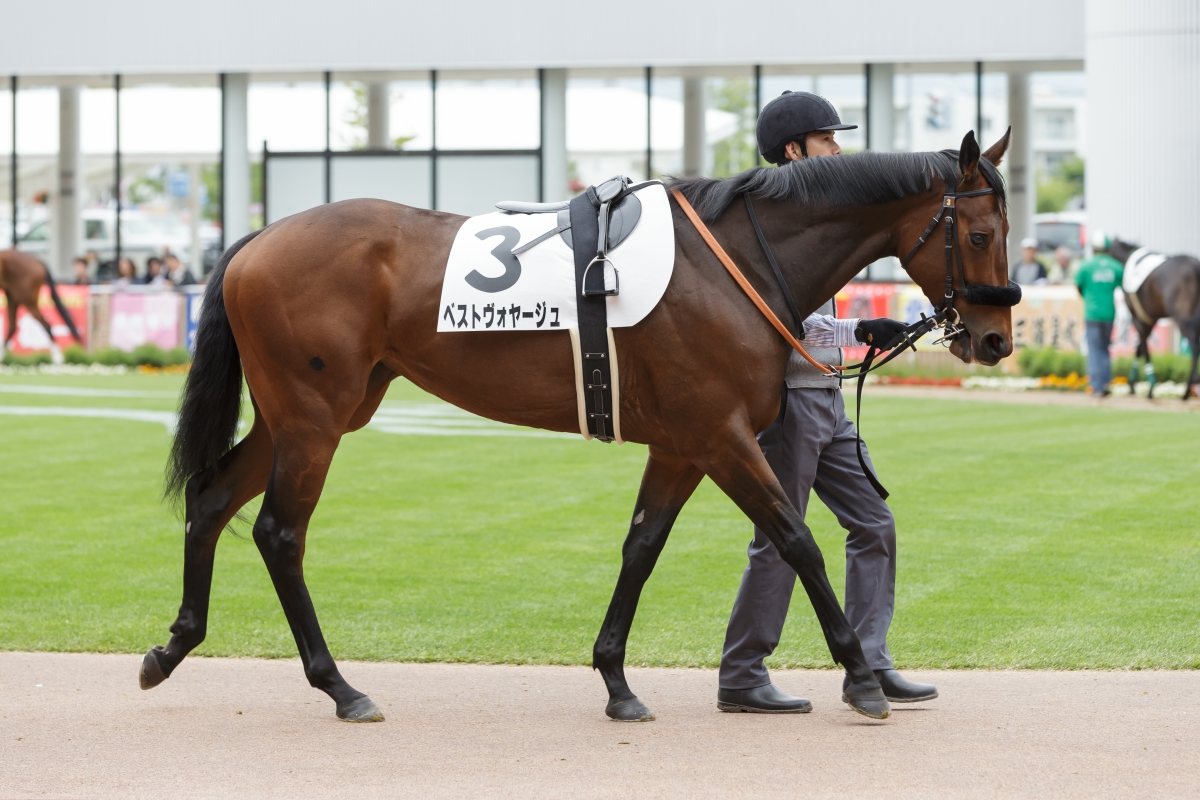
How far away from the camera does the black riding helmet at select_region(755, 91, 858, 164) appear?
4.80 m

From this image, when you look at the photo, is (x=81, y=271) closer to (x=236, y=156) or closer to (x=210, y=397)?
(x=236, y=156)

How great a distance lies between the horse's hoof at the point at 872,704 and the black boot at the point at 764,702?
0.90ft

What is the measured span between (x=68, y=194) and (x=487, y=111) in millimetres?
9528

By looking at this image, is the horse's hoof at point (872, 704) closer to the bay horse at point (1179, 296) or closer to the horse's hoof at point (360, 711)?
the horse's hoof at point (360, 711)

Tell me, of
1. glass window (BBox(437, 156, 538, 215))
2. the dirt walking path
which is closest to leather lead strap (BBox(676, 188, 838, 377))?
the dirt walking path

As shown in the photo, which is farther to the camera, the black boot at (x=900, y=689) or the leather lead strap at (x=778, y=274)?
the black boot at (x=900, y=689)

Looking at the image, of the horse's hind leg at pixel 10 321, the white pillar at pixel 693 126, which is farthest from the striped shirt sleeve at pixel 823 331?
the white pillar at pixel 693 126

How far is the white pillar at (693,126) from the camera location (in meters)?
26.2

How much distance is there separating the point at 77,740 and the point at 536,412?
1696 mm

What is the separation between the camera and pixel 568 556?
291 inches

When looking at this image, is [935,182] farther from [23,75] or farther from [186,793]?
[23,75]

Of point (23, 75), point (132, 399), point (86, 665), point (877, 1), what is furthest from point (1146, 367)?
point (23, 75)

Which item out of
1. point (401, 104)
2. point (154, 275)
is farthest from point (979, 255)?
point (401, 104)

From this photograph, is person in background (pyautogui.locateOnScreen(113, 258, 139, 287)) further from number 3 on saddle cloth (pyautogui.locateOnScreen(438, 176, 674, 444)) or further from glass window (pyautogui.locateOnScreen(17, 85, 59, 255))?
number 3 on saddle cloth (pyautogui.locateOnScreen(438, 176, 674, 444))
